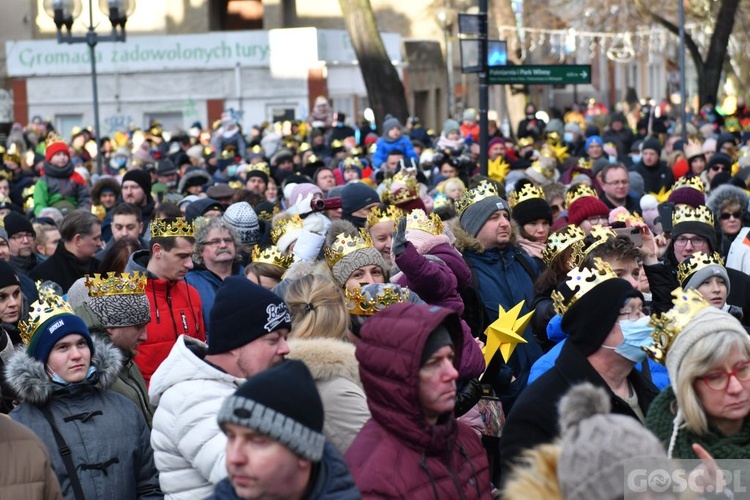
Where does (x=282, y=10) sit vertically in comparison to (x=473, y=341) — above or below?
above

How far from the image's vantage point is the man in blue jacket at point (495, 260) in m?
8.52

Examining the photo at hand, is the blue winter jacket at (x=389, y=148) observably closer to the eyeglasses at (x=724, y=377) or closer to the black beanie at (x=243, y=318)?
the black beanie at (x=243, y=318)

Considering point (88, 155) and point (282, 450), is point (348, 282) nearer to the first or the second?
point (282, 450)

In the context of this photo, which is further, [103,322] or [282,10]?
[282,10]

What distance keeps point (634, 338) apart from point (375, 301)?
1570mm

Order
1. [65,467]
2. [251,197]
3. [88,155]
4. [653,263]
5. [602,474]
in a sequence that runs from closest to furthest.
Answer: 1. [602,474]
2. [65,467]
3. [653,263]
4. [251,197]
5. [88,155]

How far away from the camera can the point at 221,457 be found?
16.1 feet

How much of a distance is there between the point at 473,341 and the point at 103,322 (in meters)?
1.84

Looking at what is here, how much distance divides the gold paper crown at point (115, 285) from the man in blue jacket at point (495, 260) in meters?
2.03

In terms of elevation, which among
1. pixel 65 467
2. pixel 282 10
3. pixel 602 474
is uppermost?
pixel 282 10

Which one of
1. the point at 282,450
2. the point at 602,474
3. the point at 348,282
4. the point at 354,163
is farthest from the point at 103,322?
the point at 354,163

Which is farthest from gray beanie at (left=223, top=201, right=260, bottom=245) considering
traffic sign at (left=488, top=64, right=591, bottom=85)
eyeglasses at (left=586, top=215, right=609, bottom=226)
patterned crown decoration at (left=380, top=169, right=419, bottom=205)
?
traffic sign at (left=488, top=64, right=591, bottom=85)

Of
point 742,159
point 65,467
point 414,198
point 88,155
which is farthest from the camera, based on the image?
point 88,155

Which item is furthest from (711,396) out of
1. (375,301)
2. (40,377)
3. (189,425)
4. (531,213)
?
(531,213)
